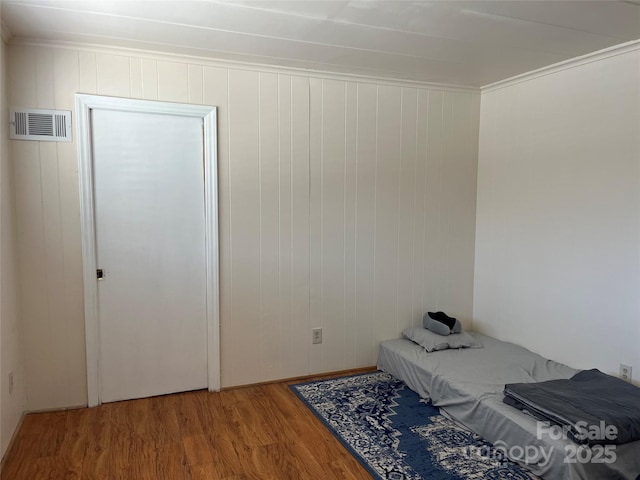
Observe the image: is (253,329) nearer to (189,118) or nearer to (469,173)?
(189,118)

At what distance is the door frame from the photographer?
2.90m

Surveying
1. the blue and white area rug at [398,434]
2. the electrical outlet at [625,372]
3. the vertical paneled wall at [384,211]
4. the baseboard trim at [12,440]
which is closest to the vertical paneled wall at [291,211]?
the vertical paneled wall at [384,211]

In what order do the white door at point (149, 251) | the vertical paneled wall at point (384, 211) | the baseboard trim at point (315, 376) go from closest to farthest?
1. the white door at point (149, 251)
2. the baseboard trim at point (315, 376)
3. the vertical paneled wall at point (384, 211)

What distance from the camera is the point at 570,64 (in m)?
3.17

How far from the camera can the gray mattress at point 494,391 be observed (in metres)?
2.23

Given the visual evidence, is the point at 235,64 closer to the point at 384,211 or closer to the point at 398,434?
the point at 384,211

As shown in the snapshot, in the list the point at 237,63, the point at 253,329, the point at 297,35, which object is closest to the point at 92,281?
the point at 253,329

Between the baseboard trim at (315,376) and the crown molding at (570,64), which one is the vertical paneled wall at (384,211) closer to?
the baseboard trim at (315,376)

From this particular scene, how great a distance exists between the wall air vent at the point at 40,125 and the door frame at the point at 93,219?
0.08m

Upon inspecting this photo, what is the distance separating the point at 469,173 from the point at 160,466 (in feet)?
10.5

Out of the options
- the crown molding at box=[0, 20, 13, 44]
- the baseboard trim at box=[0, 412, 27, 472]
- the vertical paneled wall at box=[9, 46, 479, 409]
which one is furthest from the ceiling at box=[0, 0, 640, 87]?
the baseboard trim at box=[0, 412, 27, 472]

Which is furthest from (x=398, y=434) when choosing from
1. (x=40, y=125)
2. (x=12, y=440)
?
(x=40, y=125)

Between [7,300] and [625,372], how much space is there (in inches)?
147

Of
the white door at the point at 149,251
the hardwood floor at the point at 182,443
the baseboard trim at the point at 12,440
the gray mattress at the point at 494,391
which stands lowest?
the hardwood floor at the point at 182,443
